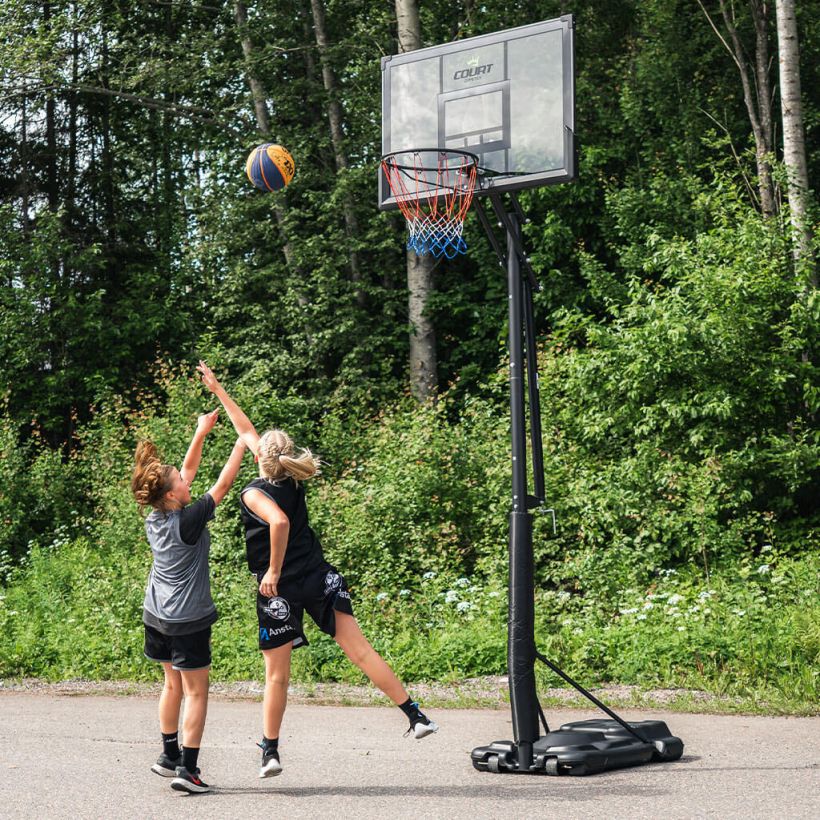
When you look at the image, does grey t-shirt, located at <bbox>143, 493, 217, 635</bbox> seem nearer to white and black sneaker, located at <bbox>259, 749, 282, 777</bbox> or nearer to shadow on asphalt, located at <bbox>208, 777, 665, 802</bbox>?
white and black sneaker, located at <bbox>259, 749, 282, 777</bbox>

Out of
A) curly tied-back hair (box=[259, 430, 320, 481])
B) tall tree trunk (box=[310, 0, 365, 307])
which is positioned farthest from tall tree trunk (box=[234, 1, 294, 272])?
curly tied-back hair (box=[259, 430, 320, 481])

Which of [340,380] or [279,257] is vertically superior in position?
[279,257]

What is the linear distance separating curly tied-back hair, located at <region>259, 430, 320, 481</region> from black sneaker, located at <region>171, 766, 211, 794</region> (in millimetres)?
1691

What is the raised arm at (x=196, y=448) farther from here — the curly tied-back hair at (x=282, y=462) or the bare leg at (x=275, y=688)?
the bare leg at (x=275, y=688)

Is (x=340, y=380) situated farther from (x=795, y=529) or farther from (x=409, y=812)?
(x=409, y=812)

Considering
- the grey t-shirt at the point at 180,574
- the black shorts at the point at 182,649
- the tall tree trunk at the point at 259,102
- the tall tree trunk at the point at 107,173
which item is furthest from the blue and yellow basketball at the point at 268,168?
the tall tree trunk at the point at 107,173

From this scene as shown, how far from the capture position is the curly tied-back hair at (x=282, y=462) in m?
6.32

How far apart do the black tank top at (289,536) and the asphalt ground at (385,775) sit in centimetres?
124

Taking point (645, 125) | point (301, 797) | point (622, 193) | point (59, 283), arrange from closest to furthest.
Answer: point (301, 797) < point (622, 193) < point (645, 125) < point (59, 283)

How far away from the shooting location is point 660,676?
9.81 metres

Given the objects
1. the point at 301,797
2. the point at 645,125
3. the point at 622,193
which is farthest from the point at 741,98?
the point at 301,797

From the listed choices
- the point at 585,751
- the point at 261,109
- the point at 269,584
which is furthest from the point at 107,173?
the point at 585,751

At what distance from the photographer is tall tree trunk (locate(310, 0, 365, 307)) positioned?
2022 cm

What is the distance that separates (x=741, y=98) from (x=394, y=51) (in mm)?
6462
